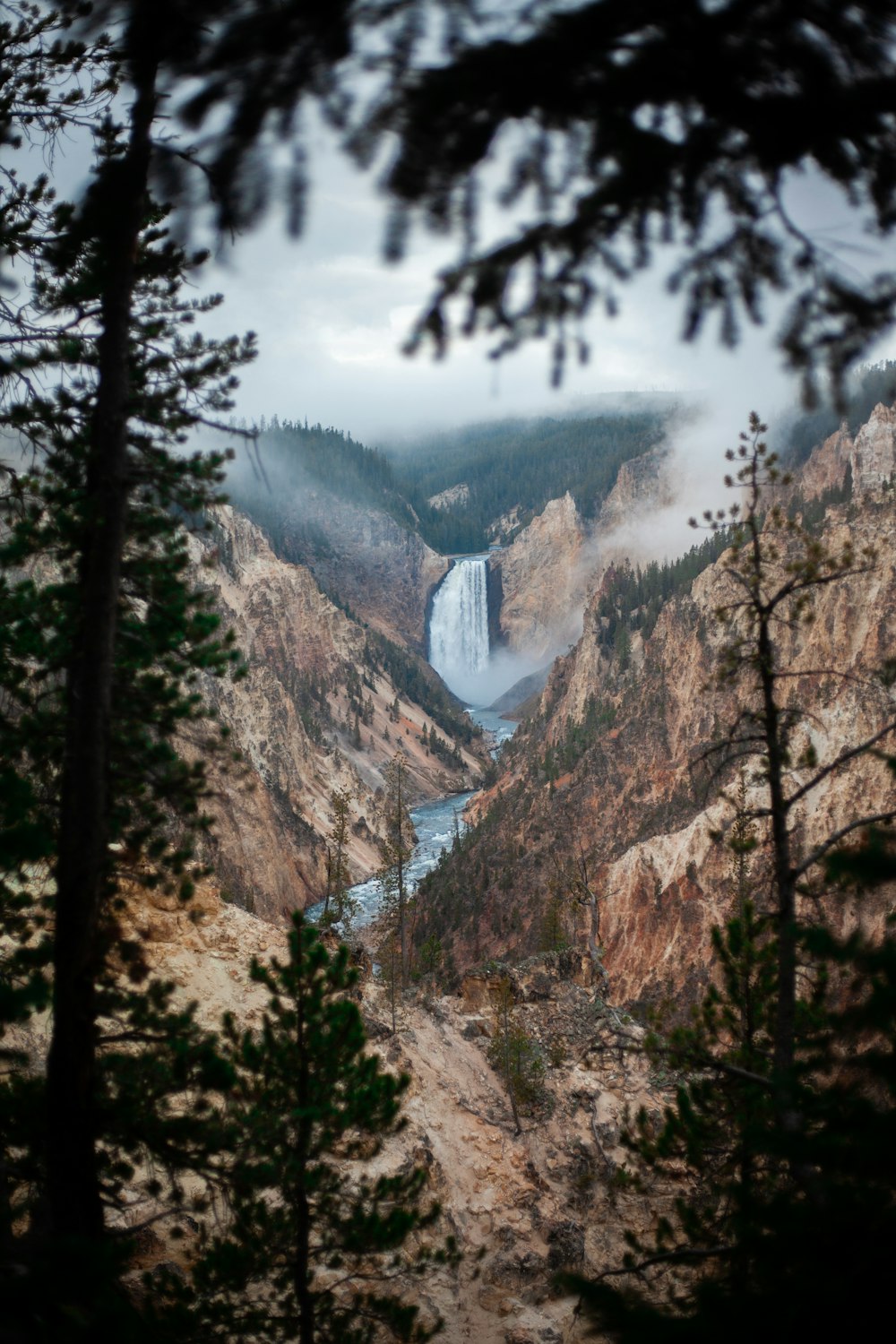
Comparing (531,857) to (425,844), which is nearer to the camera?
(531,857)

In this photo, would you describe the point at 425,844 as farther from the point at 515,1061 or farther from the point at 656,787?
the point at 515,1061

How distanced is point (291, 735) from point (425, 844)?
1519cm

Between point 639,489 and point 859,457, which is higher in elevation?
point 639,489

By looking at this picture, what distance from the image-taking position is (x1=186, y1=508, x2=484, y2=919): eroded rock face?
49.8 metres

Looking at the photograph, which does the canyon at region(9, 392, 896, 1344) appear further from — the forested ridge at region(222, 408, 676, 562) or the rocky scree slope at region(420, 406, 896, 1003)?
the forested ridge at region(222, 408, 676, 562)

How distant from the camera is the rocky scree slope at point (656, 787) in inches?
1265

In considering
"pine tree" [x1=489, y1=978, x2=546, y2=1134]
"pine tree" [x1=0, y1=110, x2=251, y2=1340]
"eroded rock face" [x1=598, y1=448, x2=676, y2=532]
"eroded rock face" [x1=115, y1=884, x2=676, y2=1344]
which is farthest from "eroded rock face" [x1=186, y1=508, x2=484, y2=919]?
"eroded rock face" [x1=598, y1=448, x2=676, y2=532]

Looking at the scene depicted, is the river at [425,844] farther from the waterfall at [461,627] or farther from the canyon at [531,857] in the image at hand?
the waterfall at [461,627]

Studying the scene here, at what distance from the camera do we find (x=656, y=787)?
48938 millimetres

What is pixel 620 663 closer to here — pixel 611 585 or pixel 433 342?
pixel 611 585

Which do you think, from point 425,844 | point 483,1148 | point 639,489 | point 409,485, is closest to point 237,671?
point 483,1148

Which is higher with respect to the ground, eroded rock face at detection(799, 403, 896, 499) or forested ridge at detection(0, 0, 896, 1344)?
eroded rock face at detection(799, 403, 896, 499)

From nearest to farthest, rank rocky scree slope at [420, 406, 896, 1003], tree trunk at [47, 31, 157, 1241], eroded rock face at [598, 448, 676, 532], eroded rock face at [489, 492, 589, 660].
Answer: tree trunk at [47, 31, 157, 1241] → rocky scree slope at [420, 406, 896, 1003] → eroded rock face at [598, 448, 676, 532] → eroded rock face at [489, 492, 589, 660]

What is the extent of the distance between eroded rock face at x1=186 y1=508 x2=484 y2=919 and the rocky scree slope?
33.0ft
